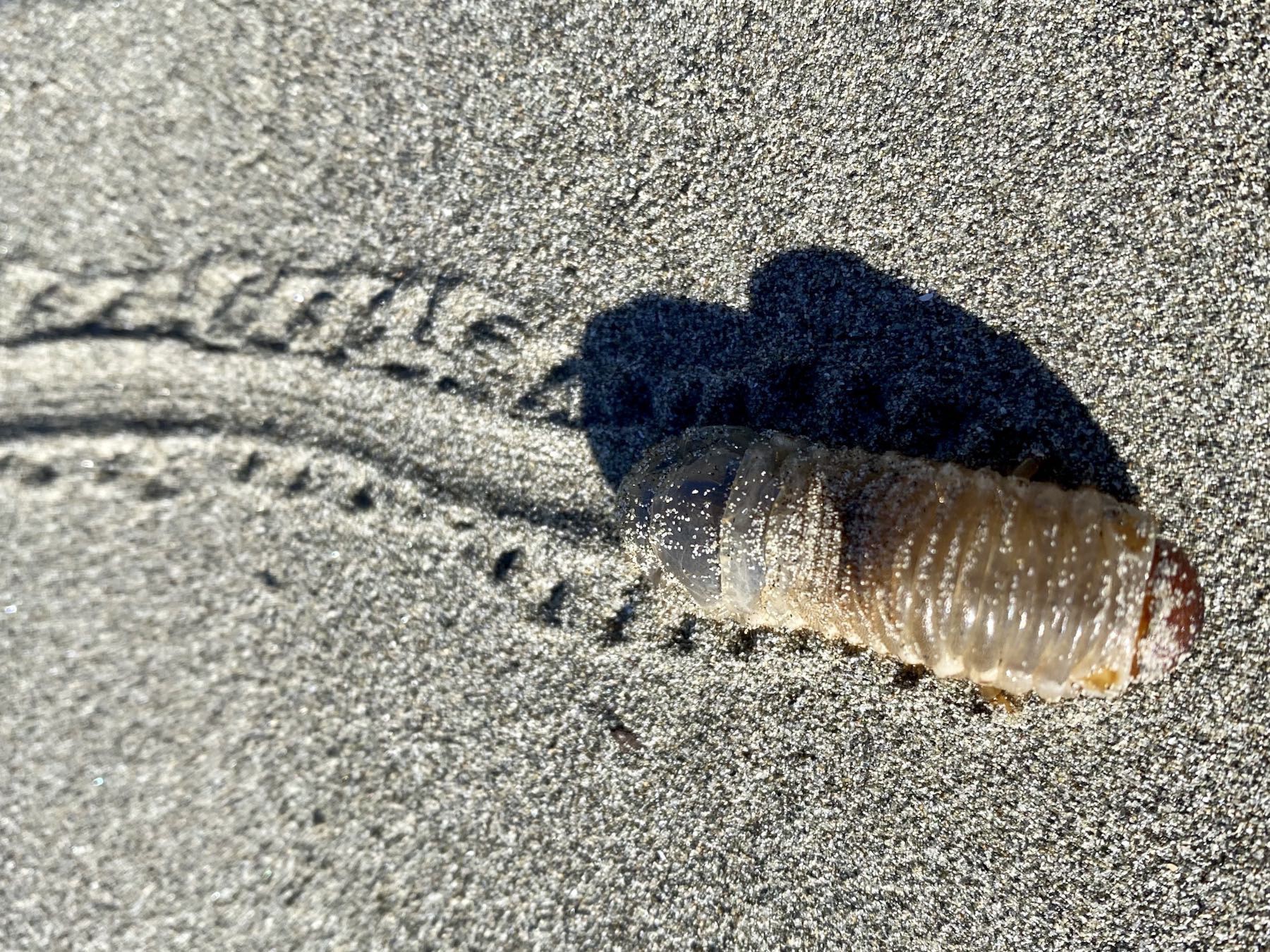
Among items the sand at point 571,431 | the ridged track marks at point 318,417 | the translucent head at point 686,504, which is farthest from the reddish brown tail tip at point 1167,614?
the ridged track marks at point 318,417

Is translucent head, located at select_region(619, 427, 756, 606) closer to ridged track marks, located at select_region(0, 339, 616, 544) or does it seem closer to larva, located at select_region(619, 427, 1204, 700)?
larva, located at select_region(619, 427, 1204, 700)

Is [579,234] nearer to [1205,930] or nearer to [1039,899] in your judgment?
[1039,899]

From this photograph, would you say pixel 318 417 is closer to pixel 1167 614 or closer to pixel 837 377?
pixel 837 377

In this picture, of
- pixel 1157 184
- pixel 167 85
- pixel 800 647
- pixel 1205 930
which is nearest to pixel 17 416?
pixel 167 85

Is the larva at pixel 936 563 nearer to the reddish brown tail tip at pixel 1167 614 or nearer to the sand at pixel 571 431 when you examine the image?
the reddish brown tail tip at pixel 1167 614

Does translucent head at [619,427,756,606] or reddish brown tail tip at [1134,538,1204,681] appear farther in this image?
translucent head at [619,427,756,606]

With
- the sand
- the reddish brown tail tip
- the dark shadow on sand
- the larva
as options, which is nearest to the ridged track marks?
the sand

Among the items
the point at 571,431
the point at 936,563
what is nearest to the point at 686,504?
the point at 571,431
